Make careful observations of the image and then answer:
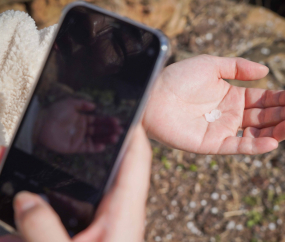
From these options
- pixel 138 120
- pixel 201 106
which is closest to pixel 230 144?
pixel 201 106

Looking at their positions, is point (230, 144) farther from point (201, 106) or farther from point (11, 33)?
point (11, 33)

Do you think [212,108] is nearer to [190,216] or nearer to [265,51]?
[190,216]

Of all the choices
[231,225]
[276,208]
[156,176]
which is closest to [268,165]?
[276,208]

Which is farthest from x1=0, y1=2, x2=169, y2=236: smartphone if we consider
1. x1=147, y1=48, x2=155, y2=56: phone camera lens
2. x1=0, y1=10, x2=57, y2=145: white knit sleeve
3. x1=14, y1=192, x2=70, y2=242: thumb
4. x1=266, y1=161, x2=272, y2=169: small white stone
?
x1=266, y1=161, x2=272, y2=169: small white stone

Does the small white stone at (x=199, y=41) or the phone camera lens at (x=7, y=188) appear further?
the small white stone at (x=199, y=41)

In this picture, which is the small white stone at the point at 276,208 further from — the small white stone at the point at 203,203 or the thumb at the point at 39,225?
the thumb at the point at 39,225

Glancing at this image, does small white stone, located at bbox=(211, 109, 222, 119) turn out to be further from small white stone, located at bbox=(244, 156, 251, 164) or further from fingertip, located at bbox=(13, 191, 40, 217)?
small white stone, located at bbox=(244, 156, 251, 164)

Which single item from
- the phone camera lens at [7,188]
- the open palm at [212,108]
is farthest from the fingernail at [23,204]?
the open palm at [212,108]
